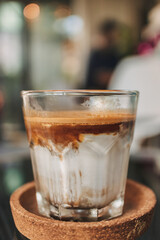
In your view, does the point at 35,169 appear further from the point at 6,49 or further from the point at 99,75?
the point at 6,49

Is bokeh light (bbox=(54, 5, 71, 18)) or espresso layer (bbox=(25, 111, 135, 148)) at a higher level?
bokeh light (bbox=(54, 5, 71, 18))

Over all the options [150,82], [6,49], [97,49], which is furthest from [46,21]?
[150,82]

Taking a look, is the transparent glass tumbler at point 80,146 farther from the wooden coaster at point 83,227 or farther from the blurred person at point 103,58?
the blurred person at point 103,58

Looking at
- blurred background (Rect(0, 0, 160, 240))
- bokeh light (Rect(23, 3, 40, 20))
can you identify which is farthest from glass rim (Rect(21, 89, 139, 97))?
bokeh light (Rect(23, 3, 40, 20))

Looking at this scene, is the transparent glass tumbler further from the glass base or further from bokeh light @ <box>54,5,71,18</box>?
bokeh light @ <box>54,5,71,18</box>

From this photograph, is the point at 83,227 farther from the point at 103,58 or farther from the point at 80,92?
the point at 103,58

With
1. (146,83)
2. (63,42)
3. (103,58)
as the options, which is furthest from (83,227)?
(63,42)
